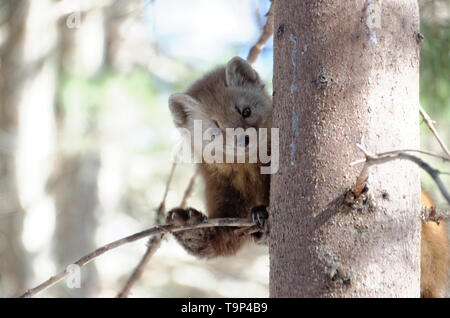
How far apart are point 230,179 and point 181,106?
0.78 m

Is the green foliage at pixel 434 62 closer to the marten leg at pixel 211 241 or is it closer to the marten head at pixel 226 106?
the marten head at pixel 226 106

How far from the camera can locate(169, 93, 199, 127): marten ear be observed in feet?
12.6

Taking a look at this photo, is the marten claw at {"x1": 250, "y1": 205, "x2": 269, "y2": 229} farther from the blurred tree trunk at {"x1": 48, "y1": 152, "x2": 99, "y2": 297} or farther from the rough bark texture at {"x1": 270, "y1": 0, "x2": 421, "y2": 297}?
the blurred tree trunk at {"x1": 48, "y1": 152, "x2": 99, "y2": 297}

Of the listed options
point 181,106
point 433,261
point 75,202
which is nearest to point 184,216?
point 181,106

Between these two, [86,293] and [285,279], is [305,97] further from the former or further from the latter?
[86,293]

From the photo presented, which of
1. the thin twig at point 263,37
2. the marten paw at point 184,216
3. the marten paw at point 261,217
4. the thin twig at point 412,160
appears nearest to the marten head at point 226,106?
the thin twig at point 263,37

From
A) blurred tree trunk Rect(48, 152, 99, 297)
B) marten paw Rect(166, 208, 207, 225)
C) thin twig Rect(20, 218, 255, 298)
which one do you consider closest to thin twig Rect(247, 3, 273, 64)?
marten paw Rect(166, 208, 207, 225)

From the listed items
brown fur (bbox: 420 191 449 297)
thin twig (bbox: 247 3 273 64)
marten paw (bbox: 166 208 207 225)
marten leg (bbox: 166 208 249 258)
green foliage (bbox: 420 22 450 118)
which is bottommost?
brown fur (bbox: 420 191 449 297)

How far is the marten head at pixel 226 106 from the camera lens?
3.50m

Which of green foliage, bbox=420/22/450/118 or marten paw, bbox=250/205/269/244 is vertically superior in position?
green foliage, bbox=420/22/450/118

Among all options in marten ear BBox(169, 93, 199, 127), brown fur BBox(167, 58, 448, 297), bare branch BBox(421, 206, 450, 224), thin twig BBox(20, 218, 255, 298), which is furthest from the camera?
marten ear BBox(169, 93, 199, 127)

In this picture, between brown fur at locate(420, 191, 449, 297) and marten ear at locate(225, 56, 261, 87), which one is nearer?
brown fur at locate(420, 191, 449, 297)

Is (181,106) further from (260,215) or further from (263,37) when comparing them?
(260,215)

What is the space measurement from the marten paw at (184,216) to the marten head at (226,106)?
1.72 ft
